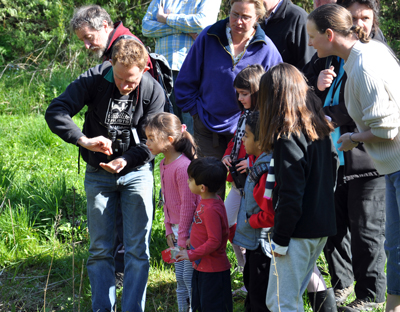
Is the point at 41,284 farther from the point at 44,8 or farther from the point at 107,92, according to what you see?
the point at 44,8

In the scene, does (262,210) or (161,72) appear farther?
(161,72)

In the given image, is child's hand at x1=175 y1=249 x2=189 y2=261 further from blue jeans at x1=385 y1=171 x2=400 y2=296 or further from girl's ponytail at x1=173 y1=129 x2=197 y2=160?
blue jeans at x1=385 y1=171 x2=400 y2=296

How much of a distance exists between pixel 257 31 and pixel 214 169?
4.91 ft

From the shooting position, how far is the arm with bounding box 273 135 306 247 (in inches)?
95.4

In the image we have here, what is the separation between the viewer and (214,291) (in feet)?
9.88

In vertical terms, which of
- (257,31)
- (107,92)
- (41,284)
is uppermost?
(257,31)

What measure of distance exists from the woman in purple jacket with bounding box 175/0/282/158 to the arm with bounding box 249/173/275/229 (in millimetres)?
1124

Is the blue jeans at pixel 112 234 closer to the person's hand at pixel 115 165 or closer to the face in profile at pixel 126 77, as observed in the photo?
the person's hand at pixel 115 165

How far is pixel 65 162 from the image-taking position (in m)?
6.12

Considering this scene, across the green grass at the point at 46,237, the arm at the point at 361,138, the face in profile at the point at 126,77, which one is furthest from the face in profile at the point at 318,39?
the green grass at the point at 46,237

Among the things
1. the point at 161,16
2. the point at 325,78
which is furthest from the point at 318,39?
the point at 161,16

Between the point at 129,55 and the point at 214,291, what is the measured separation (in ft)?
5.53

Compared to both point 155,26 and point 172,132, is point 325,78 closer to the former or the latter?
point 172,132

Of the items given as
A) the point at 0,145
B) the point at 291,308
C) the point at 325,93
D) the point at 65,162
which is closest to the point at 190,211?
the point at 291,308
